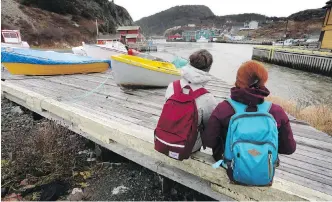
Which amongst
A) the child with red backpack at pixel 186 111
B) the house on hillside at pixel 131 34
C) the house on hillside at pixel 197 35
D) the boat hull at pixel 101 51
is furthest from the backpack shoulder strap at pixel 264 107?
the house on hillside at pixel 197 35

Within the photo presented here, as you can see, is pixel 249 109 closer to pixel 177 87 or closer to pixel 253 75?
pixel 253 75

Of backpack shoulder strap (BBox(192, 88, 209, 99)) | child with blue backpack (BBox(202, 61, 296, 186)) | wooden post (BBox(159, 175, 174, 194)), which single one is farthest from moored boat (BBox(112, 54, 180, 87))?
child with blue backpack (BBox(202, 61, 296, 186))

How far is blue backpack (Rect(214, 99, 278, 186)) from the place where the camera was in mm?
2025

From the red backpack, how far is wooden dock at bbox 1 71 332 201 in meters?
0.64

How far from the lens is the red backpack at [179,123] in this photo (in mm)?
2455

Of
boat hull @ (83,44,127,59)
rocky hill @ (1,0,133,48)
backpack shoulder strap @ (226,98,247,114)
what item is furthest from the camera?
rocky hill @ (1,0,133,48)

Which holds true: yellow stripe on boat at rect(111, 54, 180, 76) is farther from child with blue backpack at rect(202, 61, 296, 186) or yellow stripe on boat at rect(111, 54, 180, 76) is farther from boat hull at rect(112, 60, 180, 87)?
child with blue backpack at rect(202, 61, 296, 186)

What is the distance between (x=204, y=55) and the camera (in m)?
2.68

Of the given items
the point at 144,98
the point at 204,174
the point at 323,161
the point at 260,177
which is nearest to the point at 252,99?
the point at 260,177

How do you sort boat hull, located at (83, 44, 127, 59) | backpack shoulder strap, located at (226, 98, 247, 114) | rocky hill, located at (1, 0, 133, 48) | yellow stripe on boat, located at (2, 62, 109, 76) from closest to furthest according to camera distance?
1. backpack shoulder strap, located at (226, 98, 247, 114)
2. yellow stripe on boat, located at (2, 62, 109, 76)
3. boat hull, located at (83, 44, 127, 59)
4. rocky hill, located at (1, 0, 133, 48)

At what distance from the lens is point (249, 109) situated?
2123mm

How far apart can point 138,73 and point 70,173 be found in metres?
3.82

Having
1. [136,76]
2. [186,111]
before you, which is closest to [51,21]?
[136,76]


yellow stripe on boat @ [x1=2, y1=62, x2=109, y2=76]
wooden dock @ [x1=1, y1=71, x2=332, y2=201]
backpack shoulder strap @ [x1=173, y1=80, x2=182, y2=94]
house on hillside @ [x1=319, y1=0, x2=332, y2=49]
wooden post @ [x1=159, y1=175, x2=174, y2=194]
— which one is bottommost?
wooden post @ [x1=159, y1=175, x2=174, y2=194]
